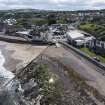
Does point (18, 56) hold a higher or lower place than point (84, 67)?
lower

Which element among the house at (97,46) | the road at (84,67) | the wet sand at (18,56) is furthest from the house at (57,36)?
the road at (84,67)

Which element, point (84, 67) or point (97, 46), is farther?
point (97, 46)

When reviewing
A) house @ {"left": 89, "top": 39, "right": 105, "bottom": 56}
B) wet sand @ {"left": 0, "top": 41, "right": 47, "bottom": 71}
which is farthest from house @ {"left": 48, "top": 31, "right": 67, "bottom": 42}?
house @ {"left": 89, "top": 39, "right": 105, "bottom": 56}

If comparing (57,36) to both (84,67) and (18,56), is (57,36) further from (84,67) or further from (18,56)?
(84,67)

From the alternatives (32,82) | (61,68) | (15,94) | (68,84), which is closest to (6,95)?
(15,94)

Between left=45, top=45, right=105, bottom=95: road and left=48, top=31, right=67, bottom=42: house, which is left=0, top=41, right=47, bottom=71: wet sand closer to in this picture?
left=45, top=45, right=105, bottom=95: road

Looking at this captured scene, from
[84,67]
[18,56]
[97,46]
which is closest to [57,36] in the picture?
[97,46]

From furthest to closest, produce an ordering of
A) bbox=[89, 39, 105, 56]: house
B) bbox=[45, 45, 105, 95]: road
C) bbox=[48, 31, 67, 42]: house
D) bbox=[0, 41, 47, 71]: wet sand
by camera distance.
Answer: bbox=[48, 31, 67, 42]: house < bbox=[89, 39, 105, 56]: house < bbox=[0, 41, 47, 71]: wet sand < bbox=[45, 45, 105, 95]: road

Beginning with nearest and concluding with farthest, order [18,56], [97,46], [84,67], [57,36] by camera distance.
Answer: [84,67]
[18,56]
[97,46]
[57,36]

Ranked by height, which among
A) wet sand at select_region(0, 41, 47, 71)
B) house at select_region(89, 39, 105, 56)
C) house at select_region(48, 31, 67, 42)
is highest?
house at select_region(89, 39, 105, 56)
